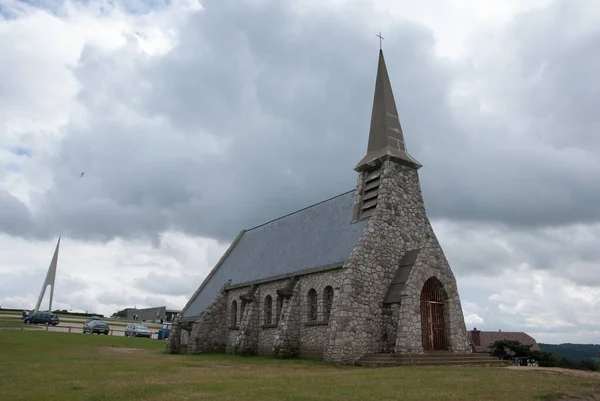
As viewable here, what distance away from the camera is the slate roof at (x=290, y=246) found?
2561 centimetres

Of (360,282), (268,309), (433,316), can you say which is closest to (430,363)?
(433,316)

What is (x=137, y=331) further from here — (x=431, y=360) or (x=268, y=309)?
(x=431, y=360)

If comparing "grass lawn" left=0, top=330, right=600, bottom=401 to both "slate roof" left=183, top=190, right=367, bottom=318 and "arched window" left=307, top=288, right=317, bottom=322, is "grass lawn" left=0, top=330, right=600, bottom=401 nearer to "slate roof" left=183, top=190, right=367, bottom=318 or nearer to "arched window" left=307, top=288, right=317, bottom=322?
"arched window" left=307, top=288, right=317, bottom=322

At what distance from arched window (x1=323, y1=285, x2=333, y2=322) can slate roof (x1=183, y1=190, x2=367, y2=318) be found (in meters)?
1.26

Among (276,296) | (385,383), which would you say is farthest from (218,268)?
(385,383)

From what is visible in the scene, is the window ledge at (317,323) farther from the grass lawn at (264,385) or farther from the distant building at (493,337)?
the distant building at (493,337)

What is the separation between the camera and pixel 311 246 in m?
27.6

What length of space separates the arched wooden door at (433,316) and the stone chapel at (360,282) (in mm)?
45

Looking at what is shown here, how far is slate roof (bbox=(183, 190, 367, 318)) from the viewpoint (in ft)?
84.0

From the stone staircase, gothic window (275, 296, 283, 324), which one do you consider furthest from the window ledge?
gothic window (275, 296, 283, 324)

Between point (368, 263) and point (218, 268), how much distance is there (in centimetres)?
1834

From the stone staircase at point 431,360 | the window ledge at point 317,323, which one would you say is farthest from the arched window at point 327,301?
the stone staircase at point 431,360

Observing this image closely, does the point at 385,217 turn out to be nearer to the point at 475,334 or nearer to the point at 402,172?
the point at 402,172

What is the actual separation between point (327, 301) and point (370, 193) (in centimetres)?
586
